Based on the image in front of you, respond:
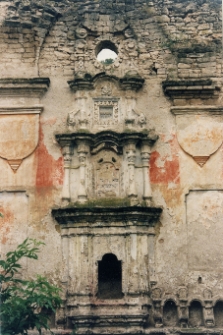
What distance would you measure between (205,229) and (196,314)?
1251 millimetres

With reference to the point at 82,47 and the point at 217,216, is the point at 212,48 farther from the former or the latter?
the point at 217,216

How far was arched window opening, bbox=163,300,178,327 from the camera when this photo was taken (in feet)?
28.0

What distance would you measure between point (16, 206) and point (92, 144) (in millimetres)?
1510

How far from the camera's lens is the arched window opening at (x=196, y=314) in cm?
851

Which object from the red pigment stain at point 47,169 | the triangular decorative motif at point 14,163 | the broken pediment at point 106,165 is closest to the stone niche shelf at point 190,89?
the broken pediment at point 106,165

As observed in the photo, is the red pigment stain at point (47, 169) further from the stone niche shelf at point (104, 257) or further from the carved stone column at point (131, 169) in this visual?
the carved stone column at point (131, 169)

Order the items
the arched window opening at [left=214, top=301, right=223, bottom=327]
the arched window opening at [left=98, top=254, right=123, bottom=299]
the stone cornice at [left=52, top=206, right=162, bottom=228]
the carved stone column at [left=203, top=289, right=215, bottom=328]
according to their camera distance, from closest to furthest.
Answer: the carved stone column at [left=203, top=289, right=215, bottom=328]
the arched window opening at [left=214, top=301, right=223, bottom=327]
the stone cornice at [left=52, top=206, right=162, bottom=228]
the arched window opening at [left=98, top=254, right=123, bottom=299]

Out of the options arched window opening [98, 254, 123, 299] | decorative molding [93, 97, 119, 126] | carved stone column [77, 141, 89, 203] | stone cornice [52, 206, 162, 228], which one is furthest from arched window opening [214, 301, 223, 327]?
decorative molding [93, 97, 119, 126]

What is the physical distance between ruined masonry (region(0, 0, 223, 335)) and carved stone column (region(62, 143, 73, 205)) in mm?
17

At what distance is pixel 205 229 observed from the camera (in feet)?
29.0

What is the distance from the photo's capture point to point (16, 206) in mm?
8984

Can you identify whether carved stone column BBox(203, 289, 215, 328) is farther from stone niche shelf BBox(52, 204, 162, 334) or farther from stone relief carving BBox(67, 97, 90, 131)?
stone relief carving BBox(67, 97, 90, 131)

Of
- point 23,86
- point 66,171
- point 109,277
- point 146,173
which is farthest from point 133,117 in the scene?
point 109,277

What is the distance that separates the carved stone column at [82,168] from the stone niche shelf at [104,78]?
38.2 inches
